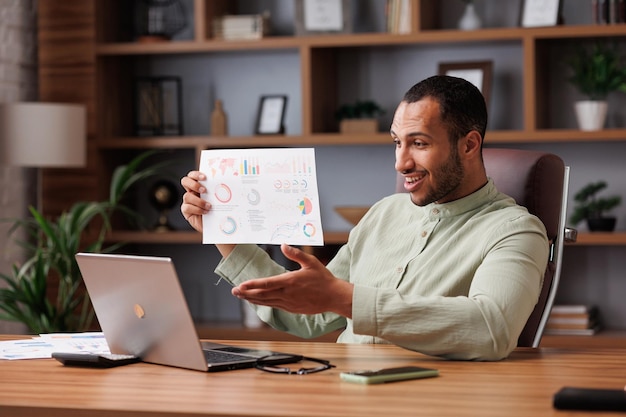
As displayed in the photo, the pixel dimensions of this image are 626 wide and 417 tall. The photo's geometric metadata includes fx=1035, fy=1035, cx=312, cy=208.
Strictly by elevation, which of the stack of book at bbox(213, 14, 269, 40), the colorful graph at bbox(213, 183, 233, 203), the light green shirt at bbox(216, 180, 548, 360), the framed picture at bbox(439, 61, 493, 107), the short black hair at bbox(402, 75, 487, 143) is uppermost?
the stack of book at bbox(213, 14, 269, 40)

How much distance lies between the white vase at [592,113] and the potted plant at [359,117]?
79 centimetres

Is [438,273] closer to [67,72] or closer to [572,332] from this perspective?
[572,332]

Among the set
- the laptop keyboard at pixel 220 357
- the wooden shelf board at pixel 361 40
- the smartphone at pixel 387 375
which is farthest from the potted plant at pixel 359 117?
the smartphone at pixel 387 375

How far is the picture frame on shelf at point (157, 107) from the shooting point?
14.6 ft

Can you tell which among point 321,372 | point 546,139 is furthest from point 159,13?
point 321,372

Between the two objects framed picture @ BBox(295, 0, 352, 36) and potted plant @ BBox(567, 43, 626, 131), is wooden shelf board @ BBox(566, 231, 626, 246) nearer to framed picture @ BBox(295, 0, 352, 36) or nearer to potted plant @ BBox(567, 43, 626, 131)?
potted plant @ BBox(567, 43, 626, 131)

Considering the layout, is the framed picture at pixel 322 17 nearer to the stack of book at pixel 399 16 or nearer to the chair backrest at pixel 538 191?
the stack of book at pixel 399 16

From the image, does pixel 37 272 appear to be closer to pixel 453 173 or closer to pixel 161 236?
pixel 161 236

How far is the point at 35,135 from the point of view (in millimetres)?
3930

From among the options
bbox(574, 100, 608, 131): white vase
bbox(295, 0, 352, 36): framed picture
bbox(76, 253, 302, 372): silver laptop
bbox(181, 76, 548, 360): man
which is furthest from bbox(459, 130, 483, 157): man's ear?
bbox(295, 0, 352, 36): framed picture

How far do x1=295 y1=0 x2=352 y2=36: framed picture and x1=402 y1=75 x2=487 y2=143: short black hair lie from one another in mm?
2166

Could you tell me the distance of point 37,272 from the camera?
390 centimetres

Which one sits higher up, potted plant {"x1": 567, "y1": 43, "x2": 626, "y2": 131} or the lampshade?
potted plant {"x1": 567, "y1": 43, "x2": 626, "y2": 131}

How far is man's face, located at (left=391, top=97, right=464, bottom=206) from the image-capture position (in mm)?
2018
